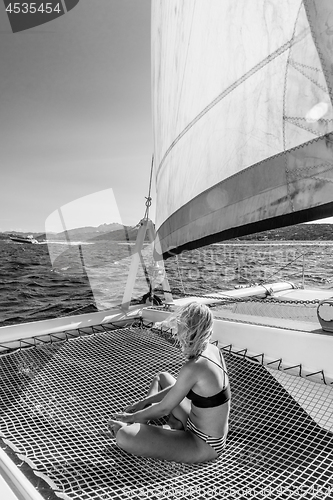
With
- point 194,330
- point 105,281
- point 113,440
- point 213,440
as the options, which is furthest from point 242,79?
point 105,281

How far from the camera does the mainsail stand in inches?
58.0

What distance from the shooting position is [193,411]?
1.96 meters

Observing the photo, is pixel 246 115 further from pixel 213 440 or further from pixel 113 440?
pixel 113 440

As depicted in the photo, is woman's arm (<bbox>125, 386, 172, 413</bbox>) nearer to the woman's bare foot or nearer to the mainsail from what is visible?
the woman's bare foot

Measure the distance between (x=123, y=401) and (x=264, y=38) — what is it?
2129 mm

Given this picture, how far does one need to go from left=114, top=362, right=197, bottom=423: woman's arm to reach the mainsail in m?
0.69

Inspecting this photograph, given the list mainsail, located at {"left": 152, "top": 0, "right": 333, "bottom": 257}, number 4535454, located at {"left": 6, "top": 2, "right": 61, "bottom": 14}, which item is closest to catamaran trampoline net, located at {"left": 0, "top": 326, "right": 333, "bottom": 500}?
mainsail, located at {"left": 152, "top": 0, "right": 333, "bottom": 257}

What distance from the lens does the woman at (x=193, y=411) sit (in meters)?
1.86

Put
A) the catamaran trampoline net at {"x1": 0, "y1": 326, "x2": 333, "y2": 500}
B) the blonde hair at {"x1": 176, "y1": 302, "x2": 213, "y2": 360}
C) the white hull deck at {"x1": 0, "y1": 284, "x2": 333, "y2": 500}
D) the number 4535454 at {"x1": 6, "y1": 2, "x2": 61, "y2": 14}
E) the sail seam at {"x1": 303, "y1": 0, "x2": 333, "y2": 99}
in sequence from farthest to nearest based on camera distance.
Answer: the number 4535454 at {"x1": 6, "y1": 2, "x2": 61, "y2": 14}, the blonde hair at {"x1": 176, "y1": 302, "x2": 213, "y2": 360}, the white hull deck at {"x1": 0, "y1": 284, "x2": 333, "y2": 500}, the catamaran trampoline net at {"x1": 0, "y1": 326, "x2": 333, "y2": 500}, the sail seam at {"x1": 303, "y1": 0, "x2": 333, "y2": 99}

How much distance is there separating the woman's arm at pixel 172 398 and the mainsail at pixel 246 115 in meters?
0.69

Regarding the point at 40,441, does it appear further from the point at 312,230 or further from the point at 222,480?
the point at 312,230

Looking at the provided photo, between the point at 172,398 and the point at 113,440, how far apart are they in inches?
16.1

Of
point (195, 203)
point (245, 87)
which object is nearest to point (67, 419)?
point (195, 203)

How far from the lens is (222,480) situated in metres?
1.71
